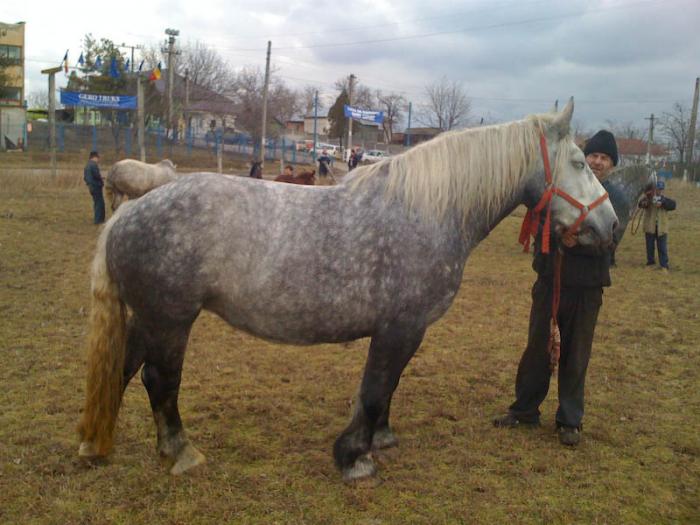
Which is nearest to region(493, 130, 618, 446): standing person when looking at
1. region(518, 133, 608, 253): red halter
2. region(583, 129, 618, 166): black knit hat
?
region(583, 129, 618, 166): black knit hat

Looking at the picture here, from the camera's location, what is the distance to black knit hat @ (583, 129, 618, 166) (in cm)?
397

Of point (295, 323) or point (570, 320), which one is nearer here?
point (295, 323)

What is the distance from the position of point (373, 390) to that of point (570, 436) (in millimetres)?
1671

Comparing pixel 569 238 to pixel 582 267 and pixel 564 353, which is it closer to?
pixel 582 267

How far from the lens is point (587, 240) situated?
3344mm

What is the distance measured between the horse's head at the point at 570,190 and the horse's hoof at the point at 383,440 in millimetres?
1791

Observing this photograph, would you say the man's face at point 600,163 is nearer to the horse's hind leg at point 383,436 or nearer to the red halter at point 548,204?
the red halter at point 548,204

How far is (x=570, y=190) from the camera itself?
3311mm

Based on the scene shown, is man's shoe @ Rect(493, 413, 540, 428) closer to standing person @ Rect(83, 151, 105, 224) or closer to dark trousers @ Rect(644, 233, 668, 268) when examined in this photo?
dark trousers @ Rect(644, 233, 668, 268)

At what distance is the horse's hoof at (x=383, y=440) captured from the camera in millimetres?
3789

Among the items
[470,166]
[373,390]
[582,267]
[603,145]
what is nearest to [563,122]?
[470,166]

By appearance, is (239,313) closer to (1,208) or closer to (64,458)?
(64,458)

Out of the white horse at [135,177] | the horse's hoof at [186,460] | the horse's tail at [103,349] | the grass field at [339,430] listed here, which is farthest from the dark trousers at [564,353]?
the white horse at [135,177]

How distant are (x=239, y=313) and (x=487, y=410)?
243 cm
